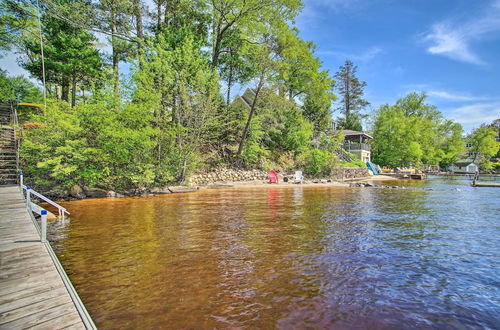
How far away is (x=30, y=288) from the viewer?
3.21 m

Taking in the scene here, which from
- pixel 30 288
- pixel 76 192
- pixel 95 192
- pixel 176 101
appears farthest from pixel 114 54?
pixel 30 288

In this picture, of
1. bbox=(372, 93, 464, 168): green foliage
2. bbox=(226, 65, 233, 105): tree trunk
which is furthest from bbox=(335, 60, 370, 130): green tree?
bbox=(226, 65, 233, 105): tree trunk

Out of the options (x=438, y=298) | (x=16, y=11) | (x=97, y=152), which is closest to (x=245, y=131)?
(x=97, y=152)

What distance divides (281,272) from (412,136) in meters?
52.6

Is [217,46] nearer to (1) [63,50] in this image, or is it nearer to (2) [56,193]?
(1) [63,50]

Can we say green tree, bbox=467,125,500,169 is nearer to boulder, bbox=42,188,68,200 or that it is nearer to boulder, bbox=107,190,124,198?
boulder, bbox=107,190,124,198

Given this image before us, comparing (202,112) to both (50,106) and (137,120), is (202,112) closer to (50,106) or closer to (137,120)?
(137,120)

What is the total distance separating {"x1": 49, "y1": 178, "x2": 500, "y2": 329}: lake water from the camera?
11.4 feet

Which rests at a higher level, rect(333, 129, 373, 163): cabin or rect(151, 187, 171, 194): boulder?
rect(333, 129, 373, 163): cabin

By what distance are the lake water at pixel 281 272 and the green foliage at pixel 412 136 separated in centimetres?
4453

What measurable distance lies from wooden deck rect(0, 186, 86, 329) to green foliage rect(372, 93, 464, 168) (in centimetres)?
5457

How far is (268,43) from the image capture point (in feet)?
83.1

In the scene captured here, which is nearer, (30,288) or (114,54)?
(30,288)

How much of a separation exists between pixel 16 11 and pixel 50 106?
362 inches
